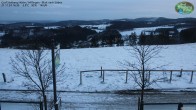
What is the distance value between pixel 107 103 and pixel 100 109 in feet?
3.15

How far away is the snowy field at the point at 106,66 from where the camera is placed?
1792 cm

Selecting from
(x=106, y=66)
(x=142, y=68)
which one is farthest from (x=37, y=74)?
(x=106, y=66)

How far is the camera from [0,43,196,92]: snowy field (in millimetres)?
17922

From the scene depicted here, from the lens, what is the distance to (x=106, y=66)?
2414 cm

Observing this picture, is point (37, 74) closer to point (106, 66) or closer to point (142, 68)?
point (142, 68)

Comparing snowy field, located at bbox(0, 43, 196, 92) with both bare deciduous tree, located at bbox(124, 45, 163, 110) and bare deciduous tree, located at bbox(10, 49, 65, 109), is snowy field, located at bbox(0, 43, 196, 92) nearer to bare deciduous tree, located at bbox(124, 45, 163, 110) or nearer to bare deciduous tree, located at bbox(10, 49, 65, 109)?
bare deciduous tree, located at bbox(10, 49, 65, 109)

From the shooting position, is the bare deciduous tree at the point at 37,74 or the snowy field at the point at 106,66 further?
the snowy field at the point at 106,66

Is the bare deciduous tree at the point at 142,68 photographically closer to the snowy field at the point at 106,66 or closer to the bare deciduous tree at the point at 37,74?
the snowy field at the point at 106,66

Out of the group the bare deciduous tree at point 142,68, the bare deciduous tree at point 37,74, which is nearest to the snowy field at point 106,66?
the bare deciduous tree at point 37,74

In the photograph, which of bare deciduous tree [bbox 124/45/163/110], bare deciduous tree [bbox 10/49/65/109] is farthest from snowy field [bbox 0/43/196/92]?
bare deciduous tree [bbox 124/45/163/110]

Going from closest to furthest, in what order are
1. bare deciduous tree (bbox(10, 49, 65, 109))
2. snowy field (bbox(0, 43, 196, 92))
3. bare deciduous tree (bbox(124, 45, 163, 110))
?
bare deciduous tree (bbox(10, 49, 65, 109)) < bare deciduous tree (bbox(124, 45, 163, 110)) < snowy field (bbox(0, 43, 196, 92))

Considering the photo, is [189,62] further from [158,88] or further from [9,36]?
[9,36]

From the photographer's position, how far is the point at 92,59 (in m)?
27.2

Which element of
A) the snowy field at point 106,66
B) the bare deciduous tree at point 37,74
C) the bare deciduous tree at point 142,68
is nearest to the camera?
the bare deciduous tree at point 37,74
